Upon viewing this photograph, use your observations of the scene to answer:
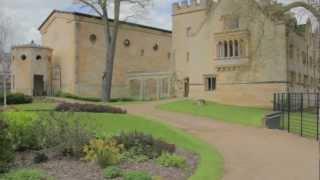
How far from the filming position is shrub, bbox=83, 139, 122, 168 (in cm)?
1331

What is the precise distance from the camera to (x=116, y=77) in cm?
6116

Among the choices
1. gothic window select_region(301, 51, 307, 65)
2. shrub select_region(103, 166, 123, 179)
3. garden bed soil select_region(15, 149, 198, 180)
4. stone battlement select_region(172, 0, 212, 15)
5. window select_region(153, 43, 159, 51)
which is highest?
stone battlement select_region(172, 0, 212, 15)

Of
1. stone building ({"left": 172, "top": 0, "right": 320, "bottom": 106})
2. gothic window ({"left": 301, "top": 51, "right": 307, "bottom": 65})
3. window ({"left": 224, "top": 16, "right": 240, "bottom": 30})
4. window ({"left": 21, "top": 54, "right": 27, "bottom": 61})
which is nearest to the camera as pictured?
stone building ({"left": 172, "top": 0, "right": 320, "bottom": 106})

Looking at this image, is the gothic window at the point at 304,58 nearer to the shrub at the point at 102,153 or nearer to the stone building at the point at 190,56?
the stone building at the point at 190,56

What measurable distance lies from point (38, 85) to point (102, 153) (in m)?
46.1

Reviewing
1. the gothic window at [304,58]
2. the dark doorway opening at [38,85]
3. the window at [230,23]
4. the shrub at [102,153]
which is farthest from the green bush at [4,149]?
the dark doorway opening at [38,85]

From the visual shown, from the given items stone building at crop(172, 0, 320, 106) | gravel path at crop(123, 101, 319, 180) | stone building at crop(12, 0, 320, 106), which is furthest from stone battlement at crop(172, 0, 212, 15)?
gravel path at crop(123, 101, 319, 180)

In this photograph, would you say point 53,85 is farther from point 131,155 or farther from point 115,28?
point 131,155

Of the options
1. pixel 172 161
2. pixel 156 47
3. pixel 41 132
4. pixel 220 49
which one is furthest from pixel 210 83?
pixel 172 161

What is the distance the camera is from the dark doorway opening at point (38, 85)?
56.7m

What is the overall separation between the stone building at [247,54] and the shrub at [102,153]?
29.6 metres

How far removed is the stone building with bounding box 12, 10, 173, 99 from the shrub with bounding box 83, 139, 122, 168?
42683mm

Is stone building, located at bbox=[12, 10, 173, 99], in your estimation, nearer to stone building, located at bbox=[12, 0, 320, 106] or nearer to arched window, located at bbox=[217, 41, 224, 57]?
stone building, located at bbox=[12, 0, 320, 106]

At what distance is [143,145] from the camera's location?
50.8 feet
